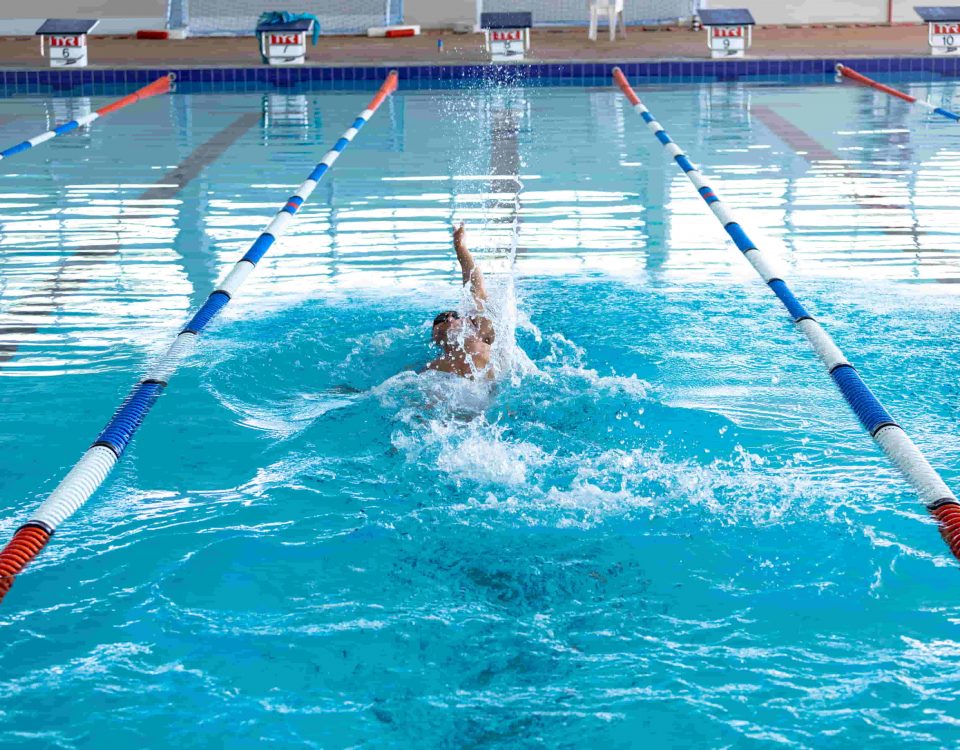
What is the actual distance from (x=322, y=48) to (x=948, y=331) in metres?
10.5

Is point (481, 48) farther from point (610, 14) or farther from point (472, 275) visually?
point (472, 275)

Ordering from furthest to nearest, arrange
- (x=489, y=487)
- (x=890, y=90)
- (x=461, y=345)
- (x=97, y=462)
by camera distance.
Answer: (x=890, y=90)
(x=461, y=345)
(x=489, y=487)
(x=97, y=462)

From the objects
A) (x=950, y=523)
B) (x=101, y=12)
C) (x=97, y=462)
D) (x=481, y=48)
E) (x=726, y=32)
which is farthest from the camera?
(x=101, y=12)

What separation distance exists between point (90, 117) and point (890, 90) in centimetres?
652

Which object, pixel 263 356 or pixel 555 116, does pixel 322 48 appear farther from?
pixel 263 356

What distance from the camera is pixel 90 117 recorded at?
9.90m

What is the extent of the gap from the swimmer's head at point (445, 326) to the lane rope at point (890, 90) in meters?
7.05

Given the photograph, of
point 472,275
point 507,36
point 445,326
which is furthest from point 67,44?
point 445,326

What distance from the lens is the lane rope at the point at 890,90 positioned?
9.88 metres

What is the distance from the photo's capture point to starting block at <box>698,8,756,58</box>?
40.7 ft

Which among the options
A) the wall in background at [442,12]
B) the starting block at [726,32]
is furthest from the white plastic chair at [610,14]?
the starting block at [726,32]

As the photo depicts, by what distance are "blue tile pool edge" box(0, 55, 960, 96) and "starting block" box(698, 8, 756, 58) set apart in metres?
0.18

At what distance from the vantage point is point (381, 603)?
9.11 ft

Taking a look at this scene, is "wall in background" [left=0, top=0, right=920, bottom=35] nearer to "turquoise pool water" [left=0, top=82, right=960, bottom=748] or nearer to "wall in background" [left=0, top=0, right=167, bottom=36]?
"wall in background" [left=0, top=0, right=167, bottom=36]
